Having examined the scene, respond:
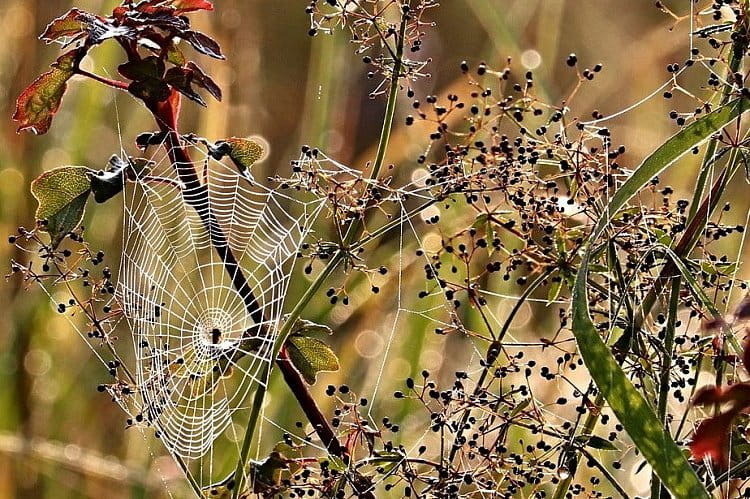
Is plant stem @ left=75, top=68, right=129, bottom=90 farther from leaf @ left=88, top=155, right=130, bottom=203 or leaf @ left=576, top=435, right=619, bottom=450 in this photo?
leaf @ left=576, top=435, right=619, bottom=450

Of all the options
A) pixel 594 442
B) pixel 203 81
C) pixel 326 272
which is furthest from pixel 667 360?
pixel 203 81

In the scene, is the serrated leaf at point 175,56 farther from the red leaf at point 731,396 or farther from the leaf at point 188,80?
the red leaf at point 731,396

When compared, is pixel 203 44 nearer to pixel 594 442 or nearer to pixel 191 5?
pixel 191 5

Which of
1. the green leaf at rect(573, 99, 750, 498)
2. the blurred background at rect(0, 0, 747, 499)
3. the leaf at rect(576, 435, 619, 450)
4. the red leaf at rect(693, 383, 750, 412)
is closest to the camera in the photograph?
the red leaf at rect(693, 383, 750, 412)

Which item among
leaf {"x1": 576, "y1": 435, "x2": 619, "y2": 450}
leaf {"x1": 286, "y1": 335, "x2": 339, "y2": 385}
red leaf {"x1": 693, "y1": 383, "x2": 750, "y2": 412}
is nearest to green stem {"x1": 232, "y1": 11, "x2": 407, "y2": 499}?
leaf {"x1": 286, "y1": 335, "x2": 339, "y2": 385}

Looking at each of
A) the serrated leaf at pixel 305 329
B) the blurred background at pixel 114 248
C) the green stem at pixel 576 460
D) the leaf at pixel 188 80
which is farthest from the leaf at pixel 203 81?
the blurred background at pixel 114 248

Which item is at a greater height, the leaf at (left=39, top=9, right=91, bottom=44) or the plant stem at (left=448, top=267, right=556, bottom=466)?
the leaf at (left=39, top=9, right=91, bottom=44)

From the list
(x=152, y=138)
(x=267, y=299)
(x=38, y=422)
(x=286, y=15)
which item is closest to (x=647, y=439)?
(x=152, y=138)

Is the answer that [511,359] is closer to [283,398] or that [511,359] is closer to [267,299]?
[283,398]
